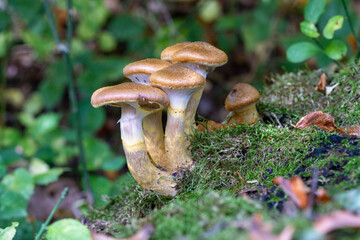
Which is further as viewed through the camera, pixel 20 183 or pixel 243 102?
pixel 20 183

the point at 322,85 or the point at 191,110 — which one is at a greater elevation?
the point at 191,110

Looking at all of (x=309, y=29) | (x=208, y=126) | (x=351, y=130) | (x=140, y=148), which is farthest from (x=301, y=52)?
(x=140, y=148)

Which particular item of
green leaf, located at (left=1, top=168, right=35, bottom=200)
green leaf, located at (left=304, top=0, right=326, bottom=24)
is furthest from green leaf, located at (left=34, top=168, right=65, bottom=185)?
green leaf, located at (left=304, top=0, right=326, bottom=24)

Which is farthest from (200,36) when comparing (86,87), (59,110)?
(59,110)

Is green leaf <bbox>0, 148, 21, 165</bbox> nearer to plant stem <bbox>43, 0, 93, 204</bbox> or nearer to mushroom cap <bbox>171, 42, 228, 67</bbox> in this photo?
plant stem <bbox>43, 0, 93, 204</bbox>

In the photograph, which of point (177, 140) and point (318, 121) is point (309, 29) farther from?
point (177, 140)

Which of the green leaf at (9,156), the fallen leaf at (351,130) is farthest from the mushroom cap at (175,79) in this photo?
the green leaf at (9,156)
